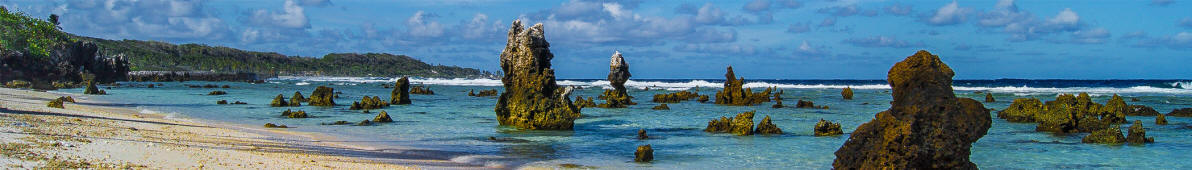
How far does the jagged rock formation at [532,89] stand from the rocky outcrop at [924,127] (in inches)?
443

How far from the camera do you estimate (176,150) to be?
1022 cm

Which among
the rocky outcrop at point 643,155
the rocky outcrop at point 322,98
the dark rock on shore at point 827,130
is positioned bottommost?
the rocky outcrop at point 643,155

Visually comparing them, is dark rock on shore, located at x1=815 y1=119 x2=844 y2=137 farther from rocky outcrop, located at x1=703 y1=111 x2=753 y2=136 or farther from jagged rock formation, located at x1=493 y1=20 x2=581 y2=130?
jagged rock formation, located at x1=493 y1=20 x2=581 y2=130

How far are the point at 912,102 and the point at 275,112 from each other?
23.0 metres

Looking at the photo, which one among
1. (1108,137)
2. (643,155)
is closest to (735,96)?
(1108,137)

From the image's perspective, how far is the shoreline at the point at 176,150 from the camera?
8.40 metres

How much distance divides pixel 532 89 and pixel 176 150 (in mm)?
9363

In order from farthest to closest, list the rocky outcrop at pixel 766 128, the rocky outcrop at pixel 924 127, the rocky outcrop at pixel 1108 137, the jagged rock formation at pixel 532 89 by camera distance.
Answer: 1. the jagged rock formation at pixel 532 89
2. the rocky outcrop at pixel 766 128
3. the rocky outcrop at pixel 1108 137
4. the rocky outcrop at pixel 924 127

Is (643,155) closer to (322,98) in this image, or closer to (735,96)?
(322,98)

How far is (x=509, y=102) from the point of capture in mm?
19281

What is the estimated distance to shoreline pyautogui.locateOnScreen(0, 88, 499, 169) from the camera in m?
8.40

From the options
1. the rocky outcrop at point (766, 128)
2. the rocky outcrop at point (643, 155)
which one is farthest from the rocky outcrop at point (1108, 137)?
the rocky outcrop at point (643, 155)

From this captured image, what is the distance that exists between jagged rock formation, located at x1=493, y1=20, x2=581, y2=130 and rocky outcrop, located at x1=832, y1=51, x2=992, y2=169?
1126cm

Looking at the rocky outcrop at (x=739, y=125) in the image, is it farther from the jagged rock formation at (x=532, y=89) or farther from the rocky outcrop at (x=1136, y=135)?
the rocky outcrop at (x=1136, y=135)
